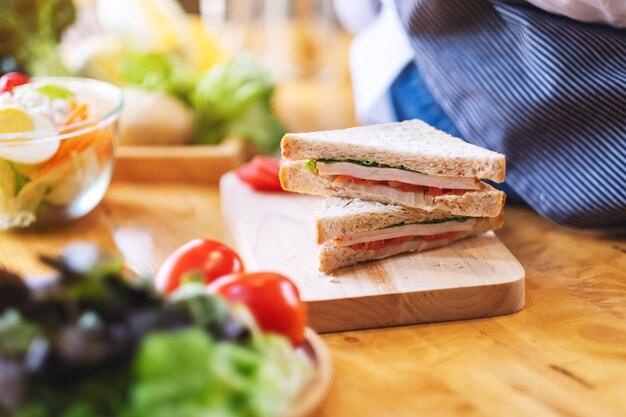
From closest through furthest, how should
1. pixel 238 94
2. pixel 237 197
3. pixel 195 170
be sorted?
pixel 237 197
pixel 195 170
pixel 238 94

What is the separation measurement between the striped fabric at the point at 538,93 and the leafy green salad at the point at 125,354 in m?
0.91

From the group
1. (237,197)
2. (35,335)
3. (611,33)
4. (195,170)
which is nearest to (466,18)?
(611,33)

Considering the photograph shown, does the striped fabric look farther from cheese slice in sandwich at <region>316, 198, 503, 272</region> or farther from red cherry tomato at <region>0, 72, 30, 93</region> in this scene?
red cherry tomato at <region>0, 72, 30, 93</region>

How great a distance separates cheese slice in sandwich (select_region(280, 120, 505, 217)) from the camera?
58.3 inches

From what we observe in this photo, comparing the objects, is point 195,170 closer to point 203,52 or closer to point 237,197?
point 237,197

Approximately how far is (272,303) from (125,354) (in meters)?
0.25

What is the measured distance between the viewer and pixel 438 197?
1.47 metres

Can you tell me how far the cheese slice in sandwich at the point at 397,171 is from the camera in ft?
4.86

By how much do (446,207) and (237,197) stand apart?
1.75ft

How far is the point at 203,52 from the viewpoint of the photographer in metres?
2.80

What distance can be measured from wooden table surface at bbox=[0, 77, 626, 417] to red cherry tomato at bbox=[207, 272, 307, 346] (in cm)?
15

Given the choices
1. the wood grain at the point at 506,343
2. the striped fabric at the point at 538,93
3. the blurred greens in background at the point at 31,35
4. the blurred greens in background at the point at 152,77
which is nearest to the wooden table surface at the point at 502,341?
the wood grain at the point at 506,343

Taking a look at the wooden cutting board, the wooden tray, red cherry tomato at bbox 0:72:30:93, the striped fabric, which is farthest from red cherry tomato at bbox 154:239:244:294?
the wooden tray

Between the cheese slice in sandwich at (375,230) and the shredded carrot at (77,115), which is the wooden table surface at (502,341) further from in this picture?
the shredded carrot at (77,115)
